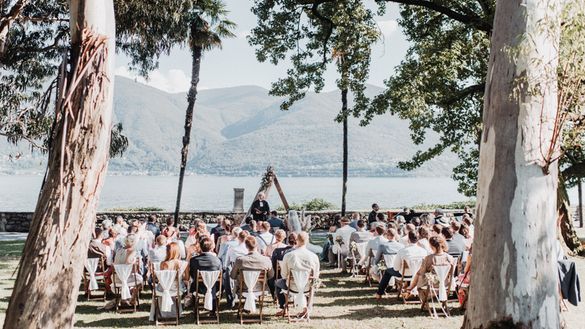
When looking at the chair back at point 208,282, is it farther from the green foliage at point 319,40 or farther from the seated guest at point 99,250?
the green foliage at point 319,40

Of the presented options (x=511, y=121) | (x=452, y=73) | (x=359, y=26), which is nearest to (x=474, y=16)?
→ (x=452, y=73)

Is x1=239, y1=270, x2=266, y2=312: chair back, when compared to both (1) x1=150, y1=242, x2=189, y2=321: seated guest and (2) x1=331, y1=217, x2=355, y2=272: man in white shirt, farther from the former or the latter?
(2) x1=331, y1=217, x2=355, y2=272: man in white shirt

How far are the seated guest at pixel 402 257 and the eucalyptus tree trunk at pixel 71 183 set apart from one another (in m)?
6.80

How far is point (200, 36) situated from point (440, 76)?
35.0 ft

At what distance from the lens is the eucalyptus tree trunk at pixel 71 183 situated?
2914mm

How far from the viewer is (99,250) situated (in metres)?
9.67

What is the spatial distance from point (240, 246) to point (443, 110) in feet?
34.6

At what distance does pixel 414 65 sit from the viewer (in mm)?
15852

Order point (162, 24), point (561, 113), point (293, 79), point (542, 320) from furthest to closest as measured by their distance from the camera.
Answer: point (293, 79)
point (162, 24)
point (561, 113)
point (542, 320)

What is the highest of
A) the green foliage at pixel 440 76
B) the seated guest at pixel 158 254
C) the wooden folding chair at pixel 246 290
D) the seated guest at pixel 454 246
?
the green foliage at pixel 440 76

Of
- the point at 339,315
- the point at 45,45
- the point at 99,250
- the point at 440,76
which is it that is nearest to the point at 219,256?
the point at 99,250

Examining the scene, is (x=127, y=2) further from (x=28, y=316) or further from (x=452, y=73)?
(x=28, y=316)

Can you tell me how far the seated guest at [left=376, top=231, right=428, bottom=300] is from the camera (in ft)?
29.7

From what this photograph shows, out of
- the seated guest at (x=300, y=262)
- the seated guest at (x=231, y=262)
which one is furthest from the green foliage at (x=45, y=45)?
the seated guest at (x=300, y=262)
